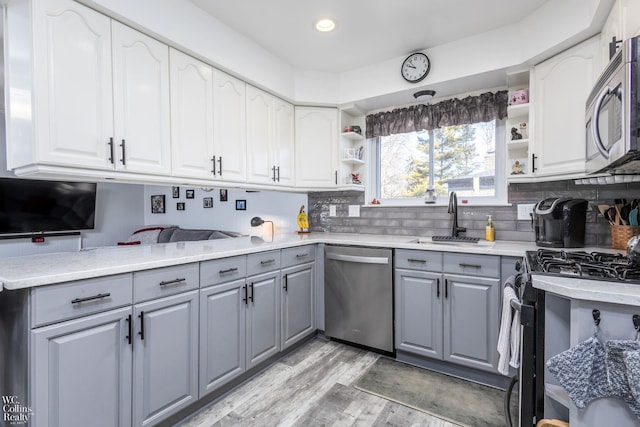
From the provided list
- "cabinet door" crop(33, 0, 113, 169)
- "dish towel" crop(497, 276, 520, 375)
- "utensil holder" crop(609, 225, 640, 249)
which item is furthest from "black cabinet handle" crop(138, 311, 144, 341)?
"utensil holder" crop(609, 225, 640, 249)

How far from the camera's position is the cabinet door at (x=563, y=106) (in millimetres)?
1892

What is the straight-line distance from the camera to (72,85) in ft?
5.05

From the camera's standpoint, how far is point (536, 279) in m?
1.13

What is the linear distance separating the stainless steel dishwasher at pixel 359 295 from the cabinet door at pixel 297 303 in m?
0.14

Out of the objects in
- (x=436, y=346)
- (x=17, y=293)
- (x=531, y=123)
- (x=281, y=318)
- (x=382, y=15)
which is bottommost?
(x=436, y=346)

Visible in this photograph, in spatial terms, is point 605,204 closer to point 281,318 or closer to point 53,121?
point 281,318

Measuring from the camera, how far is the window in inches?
105

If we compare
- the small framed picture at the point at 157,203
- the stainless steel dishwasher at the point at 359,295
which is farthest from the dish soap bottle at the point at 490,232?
the small framed picture at the point at 157,203

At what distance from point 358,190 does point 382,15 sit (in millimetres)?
1536

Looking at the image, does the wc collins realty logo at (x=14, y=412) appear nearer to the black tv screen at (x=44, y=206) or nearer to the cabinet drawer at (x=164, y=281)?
the cabinet drawer at (x=164, y=281)

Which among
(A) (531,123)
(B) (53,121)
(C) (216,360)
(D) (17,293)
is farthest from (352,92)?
(D) (17,293)

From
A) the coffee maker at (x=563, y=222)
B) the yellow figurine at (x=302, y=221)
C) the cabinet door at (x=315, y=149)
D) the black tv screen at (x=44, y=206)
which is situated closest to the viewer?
the coffee maker at (x=563, y=222)

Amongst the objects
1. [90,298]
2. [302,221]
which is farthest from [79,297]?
[302,221]

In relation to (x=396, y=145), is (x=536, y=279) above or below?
below
